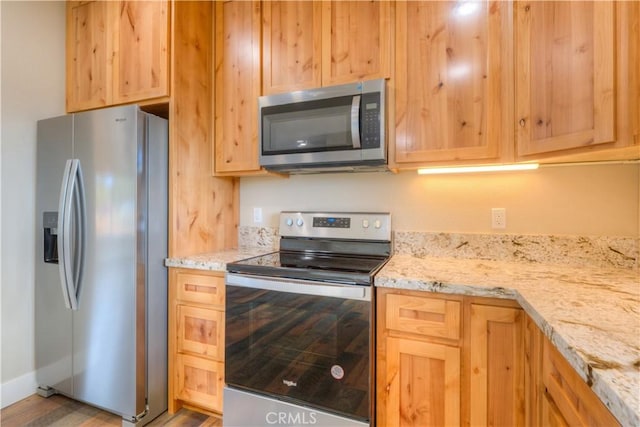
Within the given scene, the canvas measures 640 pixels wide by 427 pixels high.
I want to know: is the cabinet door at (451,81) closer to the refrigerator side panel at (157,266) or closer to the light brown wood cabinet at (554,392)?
the light brown wood cabinet at (554,392)

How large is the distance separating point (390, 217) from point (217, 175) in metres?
1.18

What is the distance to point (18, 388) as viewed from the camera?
182 cm

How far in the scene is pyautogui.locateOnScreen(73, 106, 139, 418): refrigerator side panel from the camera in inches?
62.5

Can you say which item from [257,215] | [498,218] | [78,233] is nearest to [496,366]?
[498,218]

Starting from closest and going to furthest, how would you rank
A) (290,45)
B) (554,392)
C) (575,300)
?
(554,392), (575,300), (290,45)

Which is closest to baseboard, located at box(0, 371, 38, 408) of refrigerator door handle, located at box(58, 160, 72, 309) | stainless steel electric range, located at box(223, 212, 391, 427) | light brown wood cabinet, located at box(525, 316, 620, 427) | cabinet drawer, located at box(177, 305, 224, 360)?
refrigerator door handle, located at box(58, 160, 72, 309)

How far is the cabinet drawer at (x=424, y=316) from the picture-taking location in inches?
46.9

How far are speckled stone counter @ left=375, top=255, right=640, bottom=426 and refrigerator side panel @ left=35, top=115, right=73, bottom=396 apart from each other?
6.29 ft

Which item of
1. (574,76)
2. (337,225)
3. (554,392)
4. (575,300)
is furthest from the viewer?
(337,225)

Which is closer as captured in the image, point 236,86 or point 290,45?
point 290,45

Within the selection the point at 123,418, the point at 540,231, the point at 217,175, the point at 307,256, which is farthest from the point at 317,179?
the point at 123,418

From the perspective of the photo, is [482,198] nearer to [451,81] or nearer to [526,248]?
[526,248]

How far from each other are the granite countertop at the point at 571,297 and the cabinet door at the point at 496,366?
4.0 inches

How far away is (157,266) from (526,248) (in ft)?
6.69
